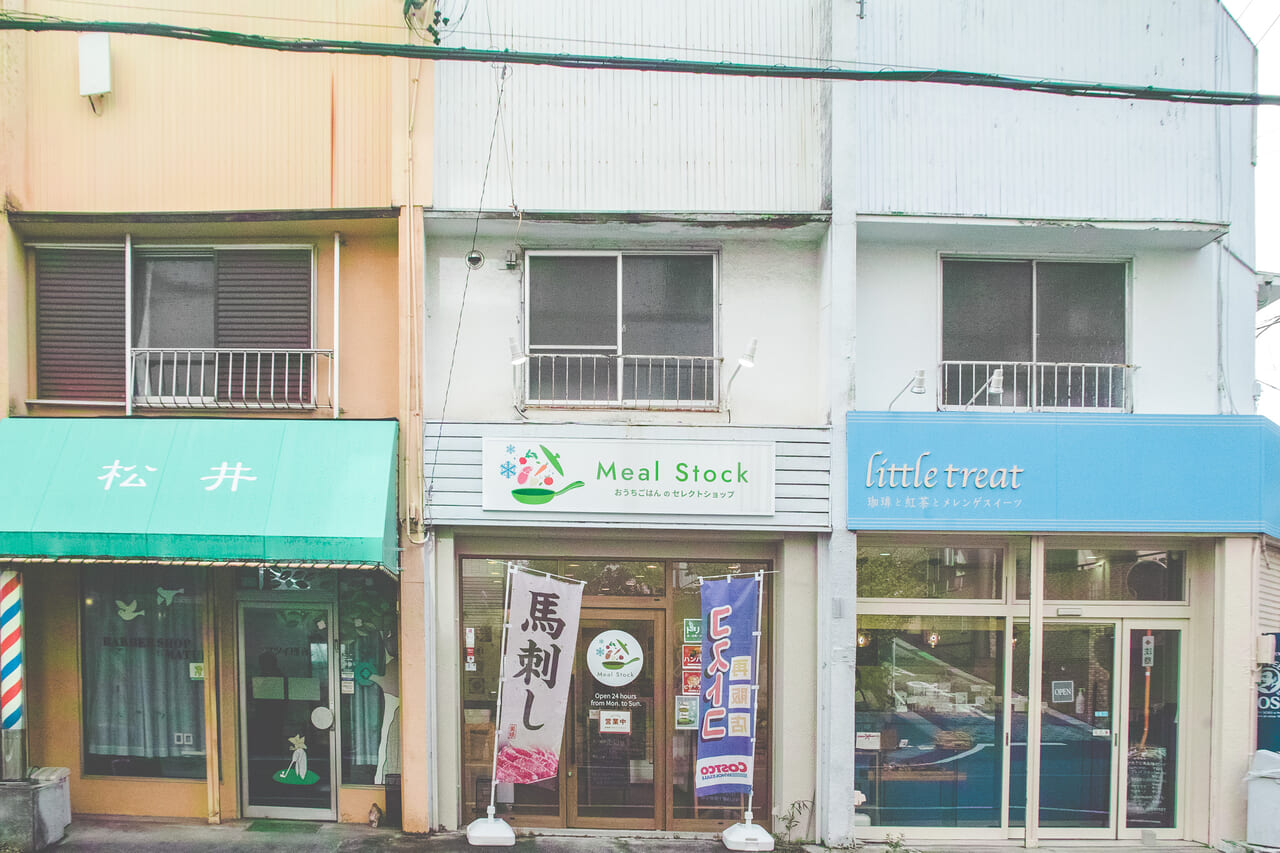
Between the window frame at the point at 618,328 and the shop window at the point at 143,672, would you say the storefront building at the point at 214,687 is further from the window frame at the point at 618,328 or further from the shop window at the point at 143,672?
the window frame at the point at 618,328

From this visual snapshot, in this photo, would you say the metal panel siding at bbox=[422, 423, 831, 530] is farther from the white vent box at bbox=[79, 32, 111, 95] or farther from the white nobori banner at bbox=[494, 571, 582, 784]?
the white vent box at bbox=[79, 32, 111, 95]

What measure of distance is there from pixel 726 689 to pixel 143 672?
638cm

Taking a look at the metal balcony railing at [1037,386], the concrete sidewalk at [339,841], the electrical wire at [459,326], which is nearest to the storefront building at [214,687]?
the concrete sidewalk at [339,841]

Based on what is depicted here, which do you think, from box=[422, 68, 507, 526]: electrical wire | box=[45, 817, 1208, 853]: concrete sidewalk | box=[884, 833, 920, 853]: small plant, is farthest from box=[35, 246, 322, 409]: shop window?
box=[884, 833, 920, 853]: small plant

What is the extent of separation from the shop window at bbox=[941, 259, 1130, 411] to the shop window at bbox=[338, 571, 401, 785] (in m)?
6.52

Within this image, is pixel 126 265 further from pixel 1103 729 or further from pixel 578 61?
pixel 1103 729

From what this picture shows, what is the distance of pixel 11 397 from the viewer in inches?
317

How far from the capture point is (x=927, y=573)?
8.17 m

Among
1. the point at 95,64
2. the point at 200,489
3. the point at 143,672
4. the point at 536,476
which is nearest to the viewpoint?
the point at 200,489

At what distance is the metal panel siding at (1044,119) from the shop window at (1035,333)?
0.71 meters

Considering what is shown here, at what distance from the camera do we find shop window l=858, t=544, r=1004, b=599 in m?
8.16

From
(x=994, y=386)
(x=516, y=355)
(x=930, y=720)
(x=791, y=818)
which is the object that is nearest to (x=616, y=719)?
(x=791, y=818)

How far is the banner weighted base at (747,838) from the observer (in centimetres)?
769

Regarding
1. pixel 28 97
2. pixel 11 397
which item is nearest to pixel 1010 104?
pixel 28 97
